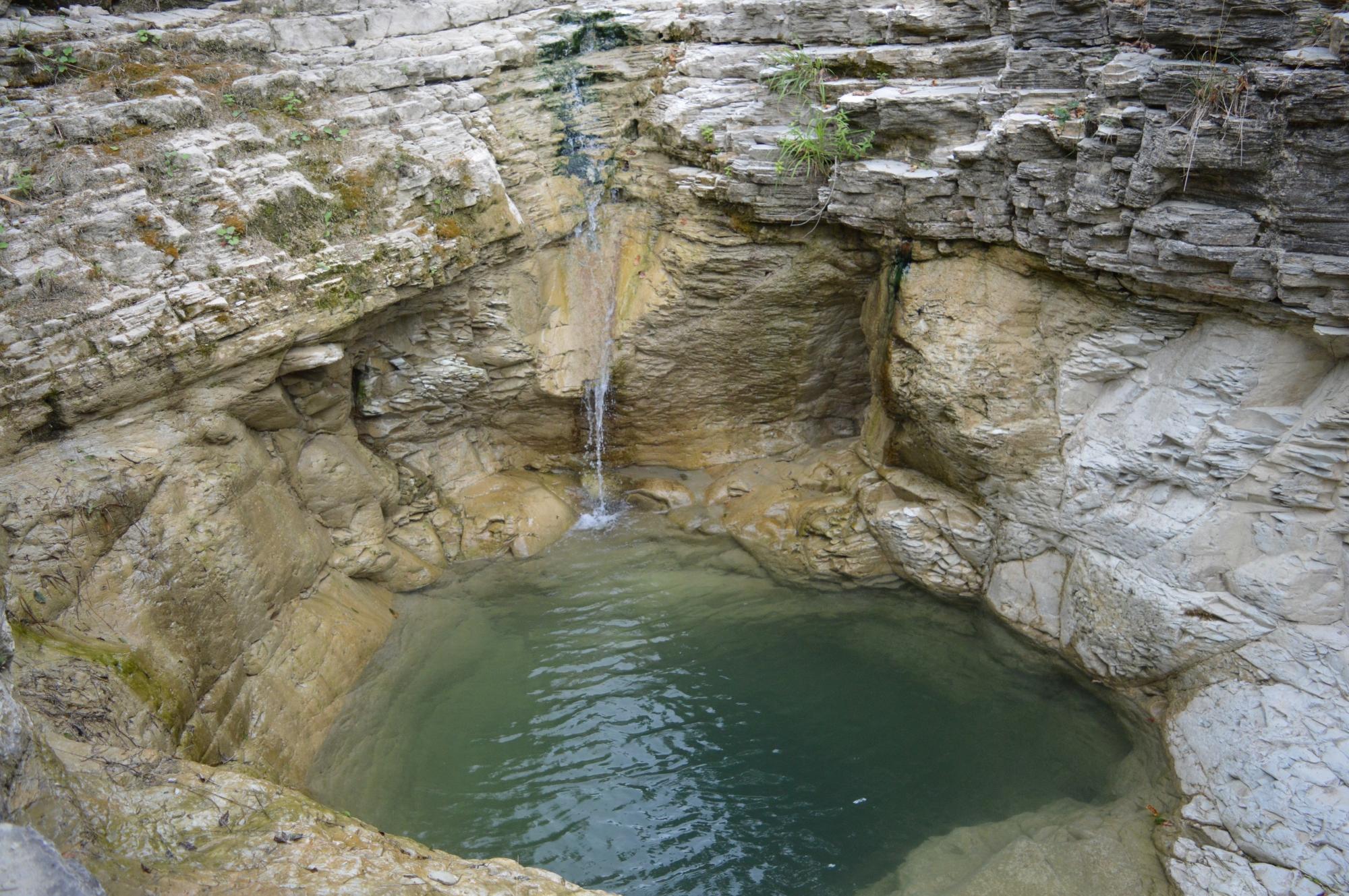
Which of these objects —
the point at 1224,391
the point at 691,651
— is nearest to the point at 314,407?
the point at 691,651

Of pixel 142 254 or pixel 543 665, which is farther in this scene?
pixel 543 665

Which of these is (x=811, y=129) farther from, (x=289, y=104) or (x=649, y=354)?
(x=289, y=104)

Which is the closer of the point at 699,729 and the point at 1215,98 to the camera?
the point at 1215,98

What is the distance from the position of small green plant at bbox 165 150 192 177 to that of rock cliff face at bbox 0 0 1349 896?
87 millimetres

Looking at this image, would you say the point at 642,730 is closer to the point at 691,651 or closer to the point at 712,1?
the point at 691,651

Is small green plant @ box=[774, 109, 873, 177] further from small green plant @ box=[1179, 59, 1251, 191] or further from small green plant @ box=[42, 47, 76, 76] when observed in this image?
small green plant @ box=[42, 47, 76, 76]

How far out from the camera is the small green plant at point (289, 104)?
8.80 m

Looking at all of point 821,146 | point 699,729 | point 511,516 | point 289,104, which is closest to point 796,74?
point 821,146

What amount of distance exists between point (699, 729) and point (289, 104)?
7188 millimetres

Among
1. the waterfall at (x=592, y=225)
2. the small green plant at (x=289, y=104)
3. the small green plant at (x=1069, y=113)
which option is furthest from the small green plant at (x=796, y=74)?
the small green plant at (x=289, y=104)

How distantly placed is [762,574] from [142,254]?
21.3 ft

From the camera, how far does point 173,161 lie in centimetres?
779

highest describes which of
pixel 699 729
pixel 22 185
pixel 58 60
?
pixel 58 60

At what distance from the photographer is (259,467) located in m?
7.86
